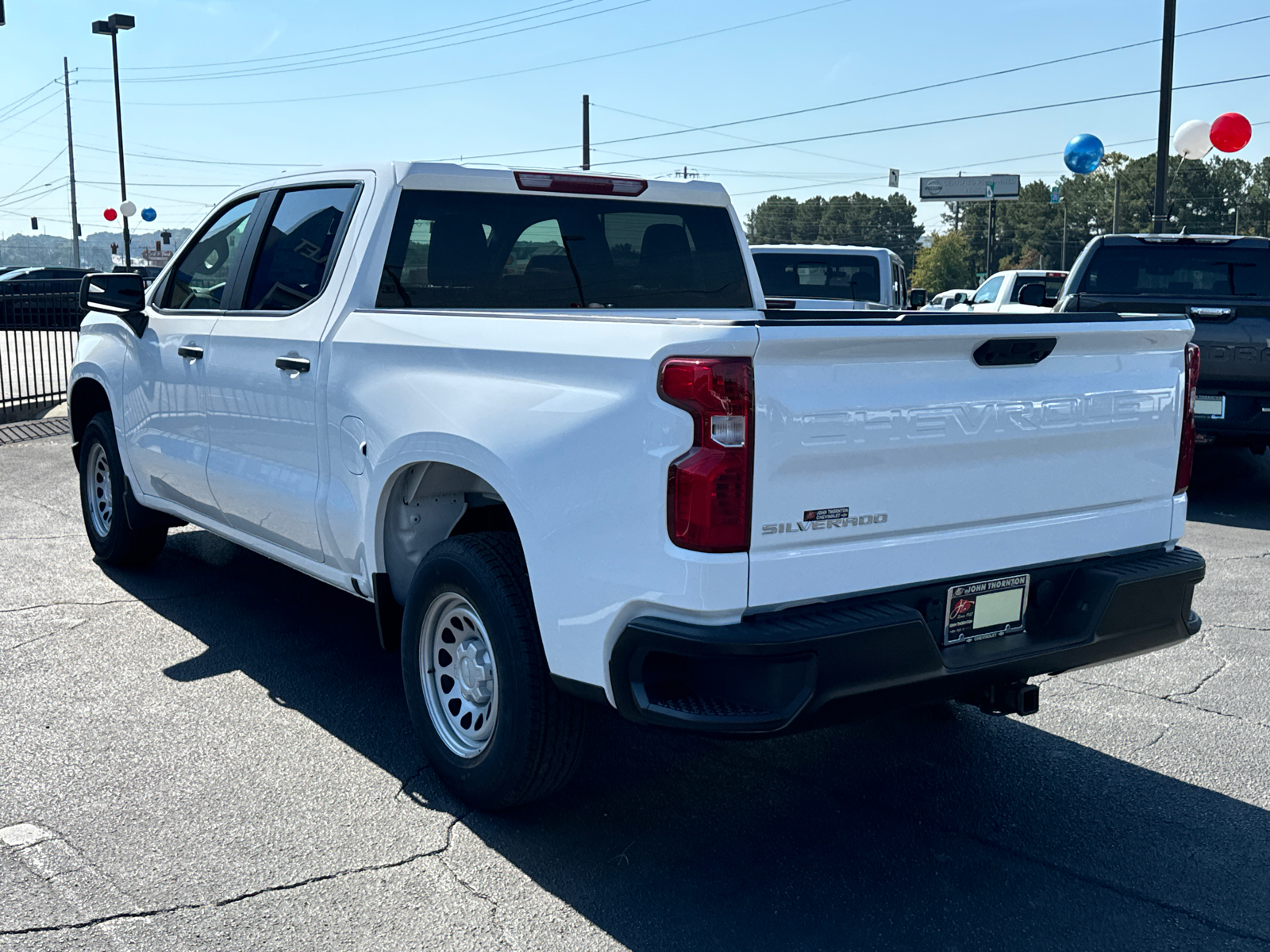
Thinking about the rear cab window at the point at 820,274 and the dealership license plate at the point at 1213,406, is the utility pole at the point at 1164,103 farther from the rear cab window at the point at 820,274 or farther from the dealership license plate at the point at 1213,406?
the dealership license plate at the point at 1213,406

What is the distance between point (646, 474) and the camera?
2965 mm

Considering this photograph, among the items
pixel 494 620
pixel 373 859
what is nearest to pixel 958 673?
pixel 494 620

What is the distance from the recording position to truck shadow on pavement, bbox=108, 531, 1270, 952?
3.15 metres

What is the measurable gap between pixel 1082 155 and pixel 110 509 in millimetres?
18396

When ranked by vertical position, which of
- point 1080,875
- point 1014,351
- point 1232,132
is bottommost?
point 1080,875

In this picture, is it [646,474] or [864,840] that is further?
[864,840]

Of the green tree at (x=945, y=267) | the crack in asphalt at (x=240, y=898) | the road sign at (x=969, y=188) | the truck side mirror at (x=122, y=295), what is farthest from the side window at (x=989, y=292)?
the green tree at (x=945, y=267)

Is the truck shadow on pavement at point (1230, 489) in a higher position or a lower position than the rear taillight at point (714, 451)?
lower

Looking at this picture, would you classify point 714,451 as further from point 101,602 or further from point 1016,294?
point 1016,294

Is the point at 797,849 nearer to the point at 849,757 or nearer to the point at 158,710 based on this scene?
the point at 849,757

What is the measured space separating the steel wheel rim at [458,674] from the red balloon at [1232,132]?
56.6 ft

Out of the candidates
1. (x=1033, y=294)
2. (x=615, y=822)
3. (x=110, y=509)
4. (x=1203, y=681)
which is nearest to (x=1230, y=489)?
(x=1033, y=294)

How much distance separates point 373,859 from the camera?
11.4 ft

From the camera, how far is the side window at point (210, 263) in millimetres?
5266
